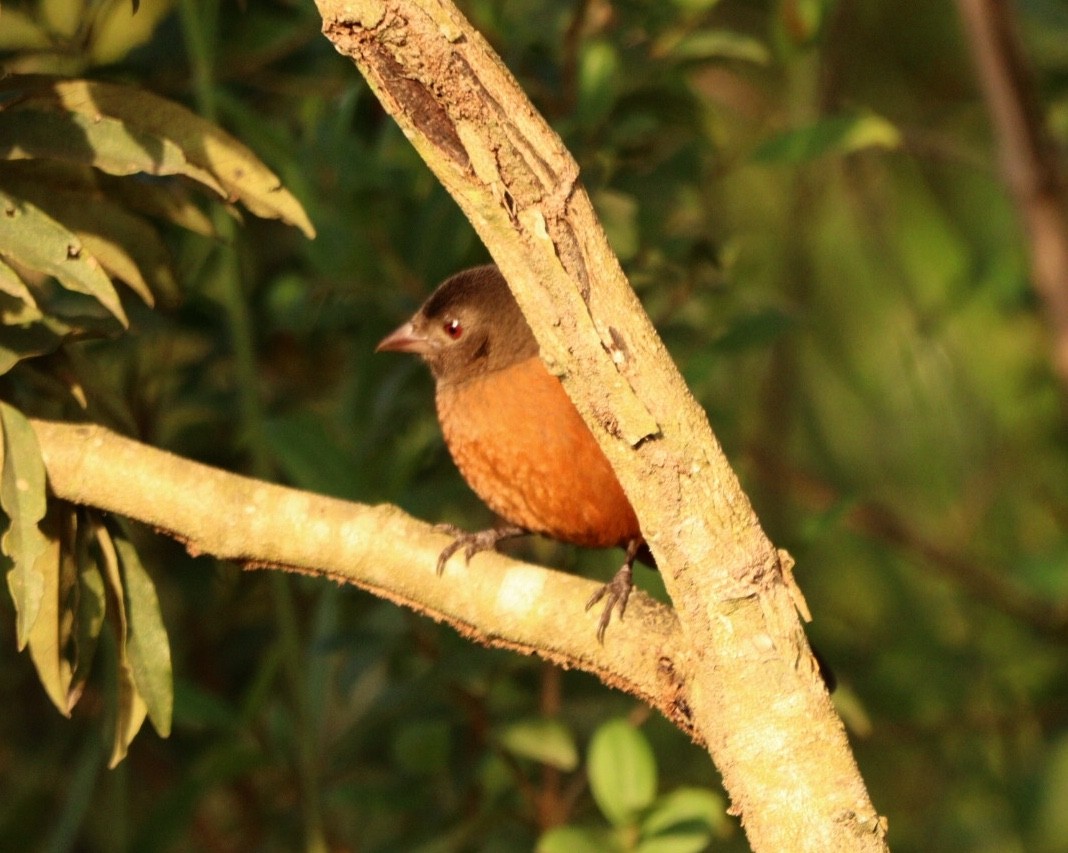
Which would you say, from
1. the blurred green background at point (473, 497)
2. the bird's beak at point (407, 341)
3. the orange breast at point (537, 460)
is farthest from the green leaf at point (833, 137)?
the bird's beak at point (407, 341)

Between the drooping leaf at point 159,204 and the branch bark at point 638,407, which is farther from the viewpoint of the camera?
the drooping leaf at point 159,204

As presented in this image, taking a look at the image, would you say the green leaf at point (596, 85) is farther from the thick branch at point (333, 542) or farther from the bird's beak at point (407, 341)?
the thick branch at point (333, 542)

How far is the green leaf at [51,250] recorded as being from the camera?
8.06 feet

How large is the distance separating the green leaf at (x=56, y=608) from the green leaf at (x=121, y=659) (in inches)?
2.5

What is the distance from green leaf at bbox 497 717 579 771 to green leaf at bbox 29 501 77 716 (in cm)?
144

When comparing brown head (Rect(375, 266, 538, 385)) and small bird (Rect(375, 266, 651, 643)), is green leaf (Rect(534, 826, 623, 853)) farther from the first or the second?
brown head (Rect(375, 266, 538, 385))

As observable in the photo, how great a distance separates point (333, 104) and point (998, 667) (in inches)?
131

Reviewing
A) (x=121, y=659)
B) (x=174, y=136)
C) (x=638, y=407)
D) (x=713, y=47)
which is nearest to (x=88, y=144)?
(x=174, y=136)

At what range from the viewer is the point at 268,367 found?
5.11m

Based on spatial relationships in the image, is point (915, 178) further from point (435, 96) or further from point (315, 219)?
point (435, 96)

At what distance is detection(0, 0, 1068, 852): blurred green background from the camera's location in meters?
4.05

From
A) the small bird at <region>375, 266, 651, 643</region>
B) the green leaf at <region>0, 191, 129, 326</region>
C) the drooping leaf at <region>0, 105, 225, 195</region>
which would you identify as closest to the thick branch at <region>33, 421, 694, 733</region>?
the green leaf at <region>0, 191, 129, 326</region>

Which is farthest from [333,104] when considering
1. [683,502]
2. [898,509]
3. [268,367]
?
[898,509]

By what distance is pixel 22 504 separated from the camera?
2605 millimetres
